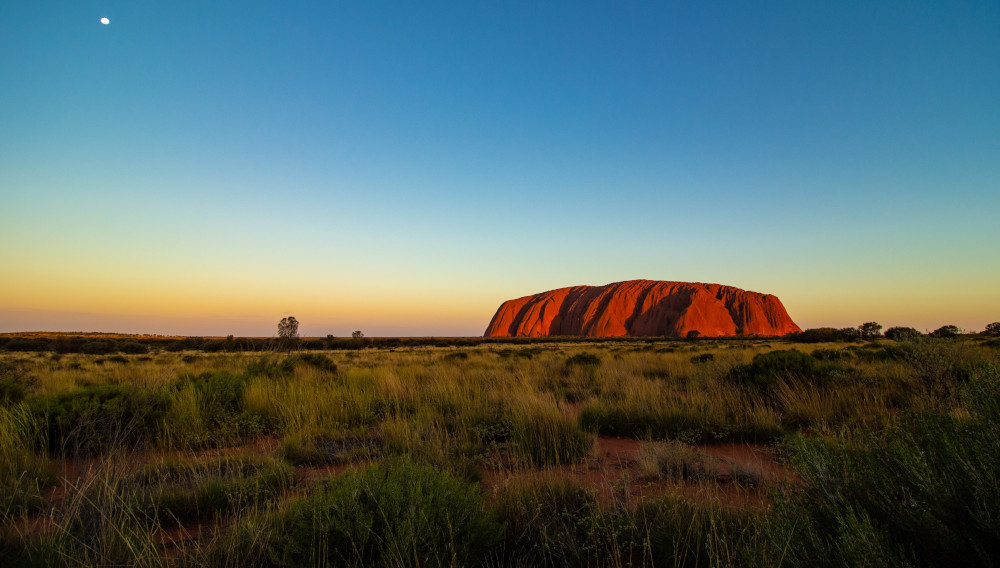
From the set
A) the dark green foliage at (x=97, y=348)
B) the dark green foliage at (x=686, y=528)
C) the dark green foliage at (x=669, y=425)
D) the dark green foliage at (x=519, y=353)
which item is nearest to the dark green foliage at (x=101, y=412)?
the dark green foliage at (x=686, y=528)

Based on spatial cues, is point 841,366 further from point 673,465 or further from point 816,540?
point 816,540

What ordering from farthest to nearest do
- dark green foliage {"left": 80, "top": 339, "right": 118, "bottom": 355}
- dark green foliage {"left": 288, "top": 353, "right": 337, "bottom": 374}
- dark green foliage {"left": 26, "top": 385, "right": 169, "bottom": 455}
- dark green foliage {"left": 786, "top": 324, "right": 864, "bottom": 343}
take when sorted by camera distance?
1. dark green foliage {"left": 786, "top": 324, "right": 864, "bottom": 343}
2. dark green foliage {"left": 80, "top": 339, "right": 118, "bottom": 355}
3. dark green foliage {"left": 288, "top": 353, "right": 337, "bottom": 374}
4. dark green foliage {"left": 26, "top": 385, "right": 169, "bottom": 455}

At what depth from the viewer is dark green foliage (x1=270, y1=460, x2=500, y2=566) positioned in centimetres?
214

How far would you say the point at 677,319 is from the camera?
76.1 metres

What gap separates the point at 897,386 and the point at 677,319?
73691 millimetres

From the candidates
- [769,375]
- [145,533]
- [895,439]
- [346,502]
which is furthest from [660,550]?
[769,375]

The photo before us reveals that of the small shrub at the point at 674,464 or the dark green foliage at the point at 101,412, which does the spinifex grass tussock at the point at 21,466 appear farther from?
the small shrub at the point at 674,464

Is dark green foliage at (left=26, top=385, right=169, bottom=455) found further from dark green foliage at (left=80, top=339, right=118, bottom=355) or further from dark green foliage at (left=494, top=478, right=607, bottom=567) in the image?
dark green foliage at (left=80, top=339, right=118, bottom=355)

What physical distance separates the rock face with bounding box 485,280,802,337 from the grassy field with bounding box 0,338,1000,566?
234 ft

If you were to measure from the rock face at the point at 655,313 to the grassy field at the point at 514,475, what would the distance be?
71.4 meters

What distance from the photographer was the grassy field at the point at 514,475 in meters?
1.84

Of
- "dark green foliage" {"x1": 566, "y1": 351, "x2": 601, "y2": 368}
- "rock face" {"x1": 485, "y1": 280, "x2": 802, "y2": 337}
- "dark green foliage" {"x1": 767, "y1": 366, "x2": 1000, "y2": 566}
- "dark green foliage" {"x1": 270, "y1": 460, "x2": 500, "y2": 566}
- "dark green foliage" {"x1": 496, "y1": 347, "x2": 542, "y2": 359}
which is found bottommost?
"dark green foliage" {"x1": 496, "y1": 347, "x2": 542, "y2": 359}

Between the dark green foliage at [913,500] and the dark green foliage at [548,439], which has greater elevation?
the dark green foliage at [913,500]

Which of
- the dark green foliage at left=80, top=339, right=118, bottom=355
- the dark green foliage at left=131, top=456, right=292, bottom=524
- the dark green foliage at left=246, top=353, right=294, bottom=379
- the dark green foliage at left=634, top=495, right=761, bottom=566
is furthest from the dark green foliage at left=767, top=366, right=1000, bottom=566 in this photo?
the dark green foliage at left=80, top=339, right=118, bottom=355
